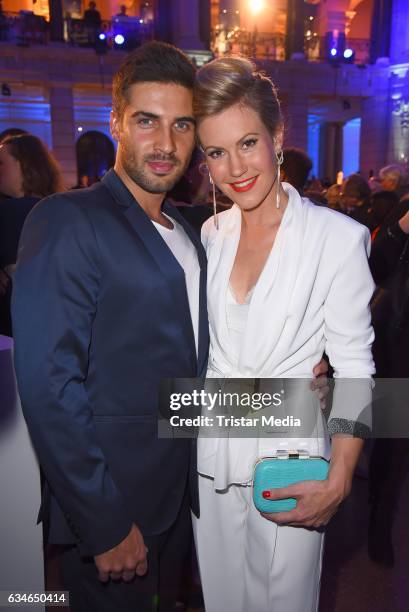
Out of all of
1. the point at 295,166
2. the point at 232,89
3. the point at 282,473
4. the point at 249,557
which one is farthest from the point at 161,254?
the point at 295,166

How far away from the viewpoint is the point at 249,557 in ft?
5.36

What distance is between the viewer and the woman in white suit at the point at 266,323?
59.5 inches

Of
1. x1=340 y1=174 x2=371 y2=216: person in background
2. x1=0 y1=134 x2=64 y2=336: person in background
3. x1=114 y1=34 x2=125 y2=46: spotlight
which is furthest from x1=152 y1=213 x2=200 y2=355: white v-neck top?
x1=114 y1=34 x2=125 y2=46: spotlight

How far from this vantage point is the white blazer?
1507mm

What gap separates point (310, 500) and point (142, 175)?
1124 mm

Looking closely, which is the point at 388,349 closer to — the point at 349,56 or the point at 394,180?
the point at 394,180

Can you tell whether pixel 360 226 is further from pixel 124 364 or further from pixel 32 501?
pixel 32 501

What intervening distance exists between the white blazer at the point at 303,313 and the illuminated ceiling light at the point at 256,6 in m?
21.0

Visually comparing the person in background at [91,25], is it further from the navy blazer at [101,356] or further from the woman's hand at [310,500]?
the woman's hand at [310,500]

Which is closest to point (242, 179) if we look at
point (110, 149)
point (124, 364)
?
point (124, 364)

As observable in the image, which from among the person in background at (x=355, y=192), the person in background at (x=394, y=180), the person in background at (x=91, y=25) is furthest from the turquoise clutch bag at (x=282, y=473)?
the person in background at (x=91, y=25)

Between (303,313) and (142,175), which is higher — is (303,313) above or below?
below

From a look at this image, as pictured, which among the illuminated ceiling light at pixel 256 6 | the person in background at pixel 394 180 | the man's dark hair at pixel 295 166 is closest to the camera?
the man's dark hair at pixel 295 166

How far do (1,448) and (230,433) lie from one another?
842 millimetres
